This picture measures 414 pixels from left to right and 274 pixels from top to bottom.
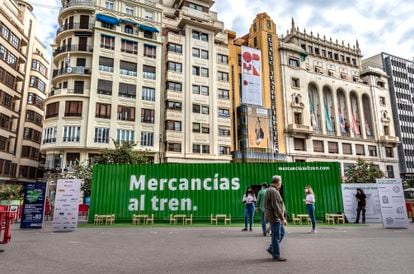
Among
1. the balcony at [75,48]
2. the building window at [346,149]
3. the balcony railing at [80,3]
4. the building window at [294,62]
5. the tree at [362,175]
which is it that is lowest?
the tree at [362,175]

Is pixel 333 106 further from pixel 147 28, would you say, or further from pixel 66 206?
pixel 66 206

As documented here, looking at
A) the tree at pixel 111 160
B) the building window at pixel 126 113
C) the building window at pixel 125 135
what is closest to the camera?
the tree at pixel 111 160

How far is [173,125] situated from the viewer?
129 feet

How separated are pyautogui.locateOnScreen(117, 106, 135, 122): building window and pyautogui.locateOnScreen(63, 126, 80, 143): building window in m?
5.09

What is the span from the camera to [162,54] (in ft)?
140

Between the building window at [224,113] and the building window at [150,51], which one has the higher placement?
the building window at [150,51]

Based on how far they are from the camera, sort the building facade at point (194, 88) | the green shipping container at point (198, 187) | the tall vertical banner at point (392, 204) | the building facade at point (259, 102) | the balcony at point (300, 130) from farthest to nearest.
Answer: the balcony at point (300, 130) < the building facade at point (259, 102) < the building facade at point (194, 88) < the green shipping container at point (198, 187) < the tall vertical banner at point (392, 204)

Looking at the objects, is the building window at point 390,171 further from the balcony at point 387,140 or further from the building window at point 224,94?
the building window at point 224,94

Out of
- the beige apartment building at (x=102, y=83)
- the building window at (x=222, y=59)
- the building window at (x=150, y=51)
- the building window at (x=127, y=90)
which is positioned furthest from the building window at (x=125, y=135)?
the building window at (x=222, y=59)

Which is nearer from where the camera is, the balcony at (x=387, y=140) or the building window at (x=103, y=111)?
the building window at (x=103, y=111)

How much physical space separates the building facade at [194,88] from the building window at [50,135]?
12.8m

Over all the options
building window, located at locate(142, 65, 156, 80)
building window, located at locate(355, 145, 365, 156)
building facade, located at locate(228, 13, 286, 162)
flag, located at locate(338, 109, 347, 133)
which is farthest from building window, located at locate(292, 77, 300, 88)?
building window, located at locate(142, 65, 156, 80)

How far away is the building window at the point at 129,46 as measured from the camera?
39.5m

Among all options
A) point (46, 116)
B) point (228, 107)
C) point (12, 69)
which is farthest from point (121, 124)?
point (12, 69)
